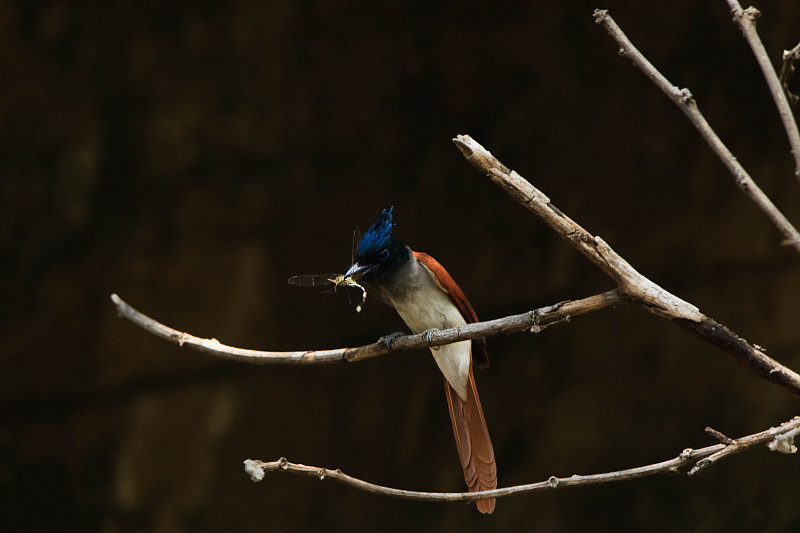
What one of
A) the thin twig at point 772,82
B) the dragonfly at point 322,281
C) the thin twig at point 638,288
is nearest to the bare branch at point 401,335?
the thin twig at point 638,288

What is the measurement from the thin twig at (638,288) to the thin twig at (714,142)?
0.21 meters

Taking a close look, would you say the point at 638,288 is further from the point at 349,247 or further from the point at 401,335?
the point at 349,247

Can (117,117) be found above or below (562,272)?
above

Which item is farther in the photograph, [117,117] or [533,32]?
[533,32]

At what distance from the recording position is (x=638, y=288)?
157cm

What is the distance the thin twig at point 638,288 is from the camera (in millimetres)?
1531

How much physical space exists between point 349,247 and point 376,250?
1.45m

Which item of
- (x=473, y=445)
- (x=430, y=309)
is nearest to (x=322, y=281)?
(x=430, y=309)

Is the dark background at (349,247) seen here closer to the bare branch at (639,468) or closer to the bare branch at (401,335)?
the bare branch at (401,335)

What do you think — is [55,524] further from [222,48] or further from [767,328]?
[767,328]

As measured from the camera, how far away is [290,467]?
1807mm

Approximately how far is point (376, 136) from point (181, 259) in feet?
3.27

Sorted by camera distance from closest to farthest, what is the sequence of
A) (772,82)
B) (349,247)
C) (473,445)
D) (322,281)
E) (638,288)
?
(772,82) → (638,288) → (322,281) → (473,445) → (349,247)

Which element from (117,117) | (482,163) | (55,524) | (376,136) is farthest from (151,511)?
(482,163)
